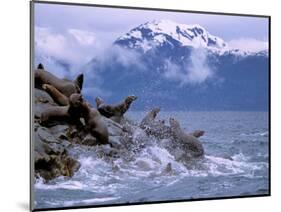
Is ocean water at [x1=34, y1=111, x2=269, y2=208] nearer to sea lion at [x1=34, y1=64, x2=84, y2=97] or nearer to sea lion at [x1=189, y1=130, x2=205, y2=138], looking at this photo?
sea lion at [x1=189, y1=130, x2=205, y2=138]

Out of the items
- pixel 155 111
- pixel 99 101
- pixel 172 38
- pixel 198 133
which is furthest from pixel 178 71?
pixel 99 101

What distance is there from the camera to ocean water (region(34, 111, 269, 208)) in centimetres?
405

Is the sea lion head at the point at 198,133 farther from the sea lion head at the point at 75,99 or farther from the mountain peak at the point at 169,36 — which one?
the sea lion head at the point at 75,99

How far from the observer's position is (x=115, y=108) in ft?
13.7

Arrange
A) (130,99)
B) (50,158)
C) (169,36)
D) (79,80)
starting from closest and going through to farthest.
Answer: (50,158) → (79,80) → (130,99) → (169,36)

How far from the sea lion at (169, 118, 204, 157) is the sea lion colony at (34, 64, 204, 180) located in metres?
0.06

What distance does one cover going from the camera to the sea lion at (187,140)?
4328 millimetres

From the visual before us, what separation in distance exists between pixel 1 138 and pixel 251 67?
78.4 inches

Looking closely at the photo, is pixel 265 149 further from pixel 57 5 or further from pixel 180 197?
pixel 57 5

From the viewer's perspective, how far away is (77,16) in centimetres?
409

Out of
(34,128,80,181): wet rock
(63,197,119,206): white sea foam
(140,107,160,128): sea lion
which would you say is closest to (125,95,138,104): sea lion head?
(140,107,160,128): sea lion

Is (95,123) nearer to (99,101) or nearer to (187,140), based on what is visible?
(99,101)

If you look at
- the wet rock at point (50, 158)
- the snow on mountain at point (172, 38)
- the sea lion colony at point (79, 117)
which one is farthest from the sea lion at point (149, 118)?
the wet rock at point (50, 158)

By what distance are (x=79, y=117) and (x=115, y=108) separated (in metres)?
0.27
